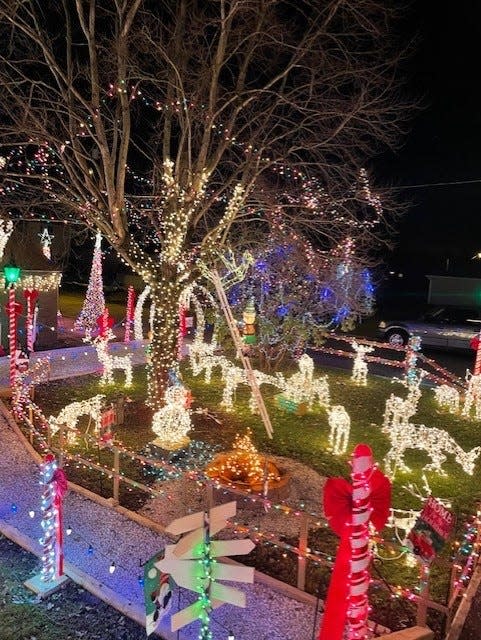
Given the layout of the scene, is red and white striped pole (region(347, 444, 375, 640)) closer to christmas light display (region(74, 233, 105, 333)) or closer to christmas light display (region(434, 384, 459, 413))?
christmas light display (region(434, 384, 459, 413))

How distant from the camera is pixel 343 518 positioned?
399 centimetres

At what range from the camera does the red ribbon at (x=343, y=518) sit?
157 inches

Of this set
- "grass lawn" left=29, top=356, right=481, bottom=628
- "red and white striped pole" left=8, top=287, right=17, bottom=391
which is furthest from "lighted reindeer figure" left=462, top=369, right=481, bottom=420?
"red and white striped pole" left=8, top=287, right=17, bottom=391

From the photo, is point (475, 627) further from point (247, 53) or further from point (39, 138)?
point (39, 138)

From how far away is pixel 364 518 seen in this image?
391 centimetres

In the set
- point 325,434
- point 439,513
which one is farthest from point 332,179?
point 439,513

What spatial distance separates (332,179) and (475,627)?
8910 mm

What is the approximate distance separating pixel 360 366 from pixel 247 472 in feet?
25.0

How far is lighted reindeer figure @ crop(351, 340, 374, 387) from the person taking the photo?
14508mm

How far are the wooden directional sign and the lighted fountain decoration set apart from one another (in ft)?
9.90

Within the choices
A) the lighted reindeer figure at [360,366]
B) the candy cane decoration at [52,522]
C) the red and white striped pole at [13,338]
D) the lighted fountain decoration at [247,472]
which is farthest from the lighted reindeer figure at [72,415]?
the lighted reindeer figure at [360,366]

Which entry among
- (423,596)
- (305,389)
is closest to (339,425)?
(305,389)

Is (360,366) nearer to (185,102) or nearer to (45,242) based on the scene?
(185,102)

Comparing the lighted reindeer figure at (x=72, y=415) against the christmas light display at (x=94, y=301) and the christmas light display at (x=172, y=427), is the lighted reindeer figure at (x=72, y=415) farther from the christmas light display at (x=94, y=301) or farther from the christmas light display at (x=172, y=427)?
the christmas light display at (x=94, y=301)
